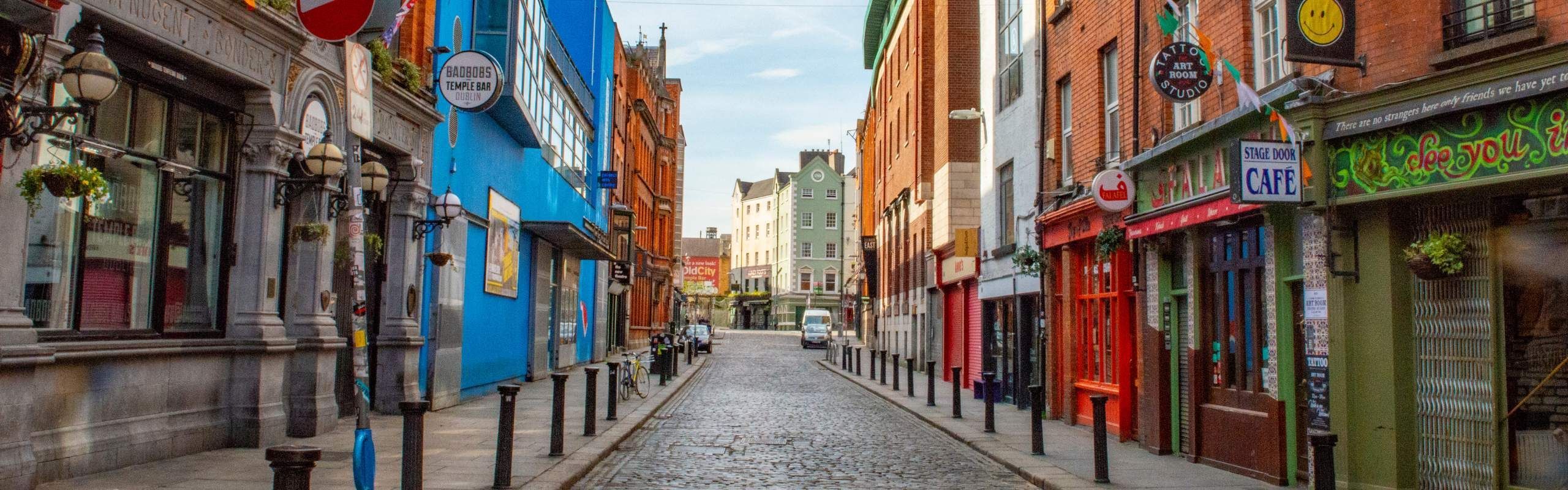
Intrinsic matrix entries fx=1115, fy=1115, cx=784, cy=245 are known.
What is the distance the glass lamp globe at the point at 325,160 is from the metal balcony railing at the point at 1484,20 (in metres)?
8.95

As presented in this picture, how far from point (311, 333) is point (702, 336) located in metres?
37.5

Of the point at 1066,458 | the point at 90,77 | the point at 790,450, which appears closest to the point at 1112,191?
the point at 1066,458

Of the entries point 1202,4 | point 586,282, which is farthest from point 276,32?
point 586,282

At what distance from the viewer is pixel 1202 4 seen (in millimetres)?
12102

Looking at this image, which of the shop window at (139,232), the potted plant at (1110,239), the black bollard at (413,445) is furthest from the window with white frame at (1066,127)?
the black bollard at (413,445)

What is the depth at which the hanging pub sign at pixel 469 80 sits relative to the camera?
1555cm

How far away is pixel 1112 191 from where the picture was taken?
42.6 feet

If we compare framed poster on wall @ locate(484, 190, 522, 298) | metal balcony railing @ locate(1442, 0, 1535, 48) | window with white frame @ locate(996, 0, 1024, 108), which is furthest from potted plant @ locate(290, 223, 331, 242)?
window with white frame @ locate(996, 0, 1024, 108)

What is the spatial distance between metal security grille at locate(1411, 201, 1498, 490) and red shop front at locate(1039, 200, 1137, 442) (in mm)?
5305

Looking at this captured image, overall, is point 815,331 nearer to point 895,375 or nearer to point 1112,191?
point 895,375

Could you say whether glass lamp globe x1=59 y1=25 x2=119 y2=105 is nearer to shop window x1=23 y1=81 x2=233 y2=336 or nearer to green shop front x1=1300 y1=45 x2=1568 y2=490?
shop window x1=23 y1=81 x2=233 y2=336

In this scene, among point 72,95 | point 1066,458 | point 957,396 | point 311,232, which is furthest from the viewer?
point 957,396

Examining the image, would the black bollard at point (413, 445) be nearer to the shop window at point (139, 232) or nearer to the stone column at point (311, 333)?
the shop window at point (139, 232)

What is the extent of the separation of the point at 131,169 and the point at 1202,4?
10.6 m
